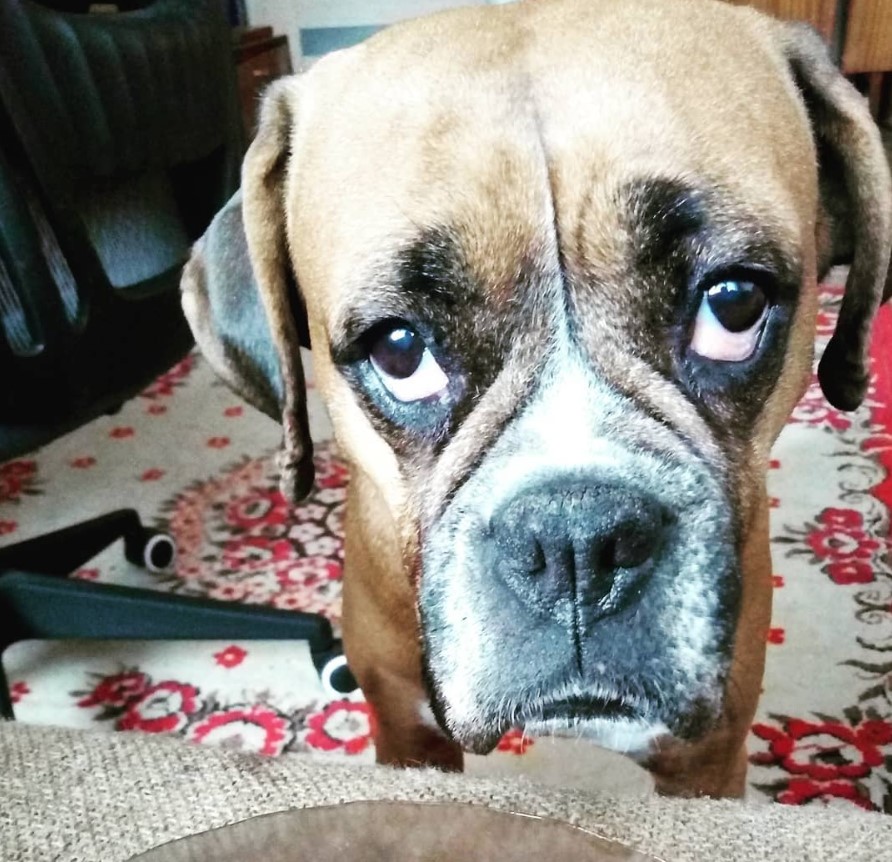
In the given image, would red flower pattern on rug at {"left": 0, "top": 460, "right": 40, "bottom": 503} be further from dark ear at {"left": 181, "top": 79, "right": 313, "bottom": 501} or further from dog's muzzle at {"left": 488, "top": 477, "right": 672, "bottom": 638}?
dog's muzzle at {"left": 488, "top": 477, "right": 672, "bottom": 638}

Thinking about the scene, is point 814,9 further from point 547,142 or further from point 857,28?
point 547,142

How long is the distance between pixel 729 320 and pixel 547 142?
0.77 feet

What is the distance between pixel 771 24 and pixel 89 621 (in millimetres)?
1384

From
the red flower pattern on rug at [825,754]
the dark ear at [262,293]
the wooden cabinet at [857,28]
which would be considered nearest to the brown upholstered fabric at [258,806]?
the dark ear at [262,293]

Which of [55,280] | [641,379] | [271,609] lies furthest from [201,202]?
[641,379]

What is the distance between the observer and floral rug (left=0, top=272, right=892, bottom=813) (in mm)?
1624

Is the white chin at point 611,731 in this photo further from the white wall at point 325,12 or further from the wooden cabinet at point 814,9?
the white wall at point 325,12

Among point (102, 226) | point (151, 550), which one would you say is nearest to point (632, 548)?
point (102, 226)

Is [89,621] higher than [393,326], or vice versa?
[393,326]

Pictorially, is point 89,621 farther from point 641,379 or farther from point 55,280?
point 641,379

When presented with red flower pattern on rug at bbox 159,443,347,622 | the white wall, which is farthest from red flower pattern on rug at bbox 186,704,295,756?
the white wall

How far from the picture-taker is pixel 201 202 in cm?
177

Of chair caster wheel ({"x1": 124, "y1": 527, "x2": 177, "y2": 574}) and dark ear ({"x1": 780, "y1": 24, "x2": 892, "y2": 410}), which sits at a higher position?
dark ear ({"x1": 780, "y1": 24, "x2": 892, "y2": 410})

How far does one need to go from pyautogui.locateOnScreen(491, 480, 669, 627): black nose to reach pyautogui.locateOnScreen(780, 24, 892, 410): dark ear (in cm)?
45
